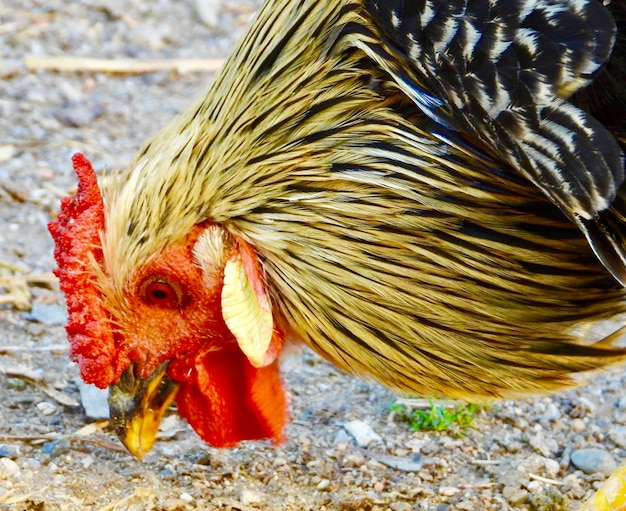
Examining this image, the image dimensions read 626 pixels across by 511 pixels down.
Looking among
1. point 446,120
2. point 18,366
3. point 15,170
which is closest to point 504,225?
point 446,120

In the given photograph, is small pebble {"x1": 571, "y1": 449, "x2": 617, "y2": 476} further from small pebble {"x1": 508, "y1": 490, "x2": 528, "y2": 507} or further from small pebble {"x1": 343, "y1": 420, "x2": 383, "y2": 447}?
small pebble {"x1": 343, "y1": 420, "x2": 383, "y2": 447}

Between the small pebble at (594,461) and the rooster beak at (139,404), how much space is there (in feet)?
5.11

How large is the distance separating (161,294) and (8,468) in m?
0.92

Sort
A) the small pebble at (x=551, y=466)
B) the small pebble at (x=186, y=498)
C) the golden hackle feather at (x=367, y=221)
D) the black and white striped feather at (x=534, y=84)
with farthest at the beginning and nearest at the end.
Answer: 1. the small pebble at (x=551, y=466)
2. the small pebble at (x=186, y=498)
3. the golden hackle feather at (x=367, y=221)
4. the black and white striped feather at (x=534, y=84)

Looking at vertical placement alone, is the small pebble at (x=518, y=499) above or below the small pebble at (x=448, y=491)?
above

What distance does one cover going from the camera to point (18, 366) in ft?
13.6

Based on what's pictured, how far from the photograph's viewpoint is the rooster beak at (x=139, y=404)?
3.24 metres

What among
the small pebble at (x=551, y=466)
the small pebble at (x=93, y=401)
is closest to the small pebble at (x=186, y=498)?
the small pebble at (x=93, y=401)

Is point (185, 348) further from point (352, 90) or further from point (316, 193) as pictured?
point (352, 90)

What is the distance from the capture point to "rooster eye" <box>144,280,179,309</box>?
3.12 meters

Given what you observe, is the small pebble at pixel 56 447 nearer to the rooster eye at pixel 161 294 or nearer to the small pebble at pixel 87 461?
the small pebble at pixel 87 461

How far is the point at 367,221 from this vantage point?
2822mm


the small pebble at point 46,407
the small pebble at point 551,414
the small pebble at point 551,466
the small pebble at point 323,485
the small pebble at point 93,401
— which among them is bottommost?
the small pebble at point 46,407

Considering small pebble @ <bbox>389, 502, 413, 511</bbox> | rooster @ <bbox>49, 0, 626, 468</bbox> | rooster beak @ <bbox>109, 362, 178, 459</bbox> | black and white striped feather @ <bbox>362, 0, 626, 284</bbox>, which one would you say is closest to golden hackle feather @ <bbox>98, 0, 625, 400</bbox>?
rooster @ <bbox>49, 0, 626, 468</bbox>
